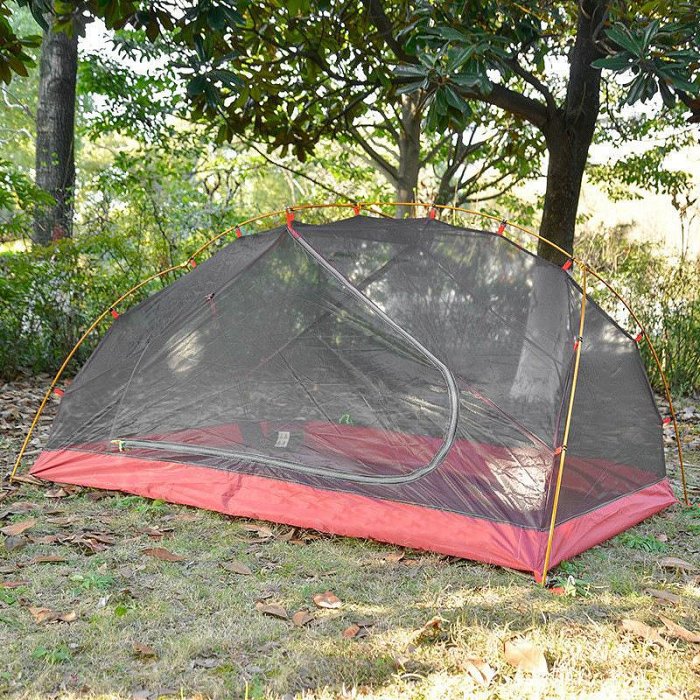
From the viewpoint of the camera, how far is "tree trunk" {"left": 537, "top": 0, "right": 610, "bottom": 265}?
523cm

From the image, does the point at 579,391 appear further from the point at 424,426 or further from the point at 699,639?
the point at 699,639

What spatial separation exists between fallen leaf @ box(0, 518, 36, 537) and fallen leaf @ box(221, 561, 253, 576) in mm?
918

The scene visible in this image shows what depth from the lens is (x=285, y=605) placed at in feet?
8.99

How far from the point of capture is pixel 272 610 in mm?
2670

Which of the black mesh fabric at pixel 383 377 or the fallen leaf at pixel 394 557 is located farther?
the black mesh fabric at pixel 383 377

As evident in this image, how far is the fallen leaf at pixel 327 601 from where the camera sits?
273cm

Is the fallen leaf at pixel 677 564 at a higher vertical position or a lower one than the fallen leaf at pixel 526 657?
higher

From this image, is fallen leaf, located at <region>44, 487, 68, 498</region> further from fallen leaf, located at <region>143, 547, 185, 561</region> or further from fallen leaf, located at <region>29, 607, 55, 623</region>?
fallen leaf, located at <region>29, 607, 55, 623</region>

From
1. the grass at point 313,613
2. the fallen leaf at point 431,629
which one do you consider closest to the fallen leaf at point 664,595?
the grass at point 313,613

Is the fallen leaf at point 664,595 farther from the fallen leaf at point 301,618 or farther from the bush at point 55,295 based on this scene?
the bush at point 55,295

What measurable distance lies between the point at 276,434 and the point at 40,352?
3.67 m

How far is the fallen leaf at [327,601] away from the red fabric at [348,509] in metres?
0.57

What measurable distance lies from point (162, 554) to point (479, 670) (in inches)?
55.6

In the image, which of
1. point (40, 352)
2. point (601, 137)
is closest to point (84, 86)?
point (40, 352)
